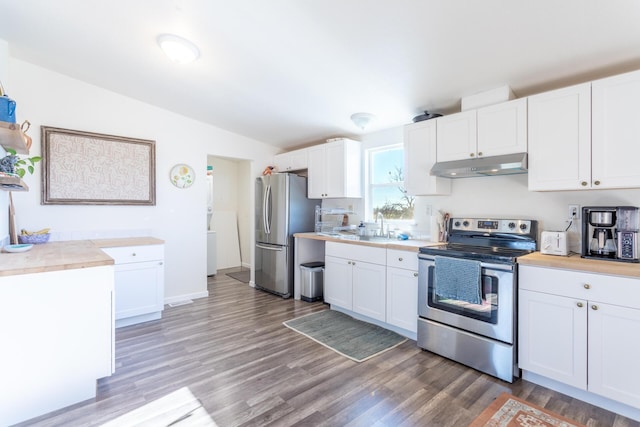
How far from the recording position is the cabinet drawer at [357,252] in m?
3.08

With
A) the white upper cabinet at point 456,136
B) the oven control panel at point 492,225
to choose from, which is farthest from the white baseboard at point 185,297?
the white upper cabinet at point 456,136

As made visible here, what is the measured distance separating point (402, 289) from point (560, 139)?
5.69ft

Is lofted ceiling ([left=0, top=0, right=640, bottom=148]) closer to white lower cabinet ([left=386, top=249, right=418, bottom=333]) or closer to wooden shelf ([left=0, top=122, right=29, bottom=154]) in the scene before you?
wooden shelf ([left=0, top=122, right=29, bottom=154])

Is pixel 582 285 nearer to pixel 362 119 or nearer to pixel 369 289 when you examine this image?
pixel 369 289

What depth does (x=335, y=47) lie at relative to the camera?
2.29 metres

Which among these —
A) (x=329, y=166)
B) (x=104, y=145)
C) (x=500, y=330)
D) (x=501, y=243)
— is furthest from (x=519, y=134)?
(x=104, y=145)

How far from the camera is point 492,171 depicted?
2.59m

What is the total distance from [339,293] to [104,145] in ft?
10.5

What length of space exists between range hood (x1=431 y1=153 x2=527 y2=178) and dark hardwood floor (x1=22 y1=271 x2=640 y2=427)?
1.61m

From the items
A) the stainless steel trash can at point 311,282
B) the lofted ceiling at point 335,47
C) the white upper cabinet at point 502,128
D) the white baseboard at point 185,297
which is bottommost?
the white baseboard at point 185,297

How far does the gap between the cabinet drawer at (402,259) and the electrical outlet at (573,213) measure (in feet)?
4.03

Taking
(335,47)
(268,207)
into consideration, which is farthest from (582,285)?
(268,207)

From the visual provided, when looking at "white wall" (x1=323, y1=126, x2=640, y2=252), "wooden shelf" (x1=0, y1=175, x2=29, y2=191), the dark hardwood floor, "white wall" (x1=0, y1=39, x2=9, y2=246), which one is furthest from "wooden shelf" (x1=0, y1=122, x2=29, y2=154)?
"white wall" (x1=323, y1=126, x2=640, y2=252)

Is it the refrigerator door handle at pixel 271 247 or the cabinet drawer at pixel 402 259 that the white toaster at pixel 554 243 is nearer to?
the cabinet drawer at pixel 402 259
